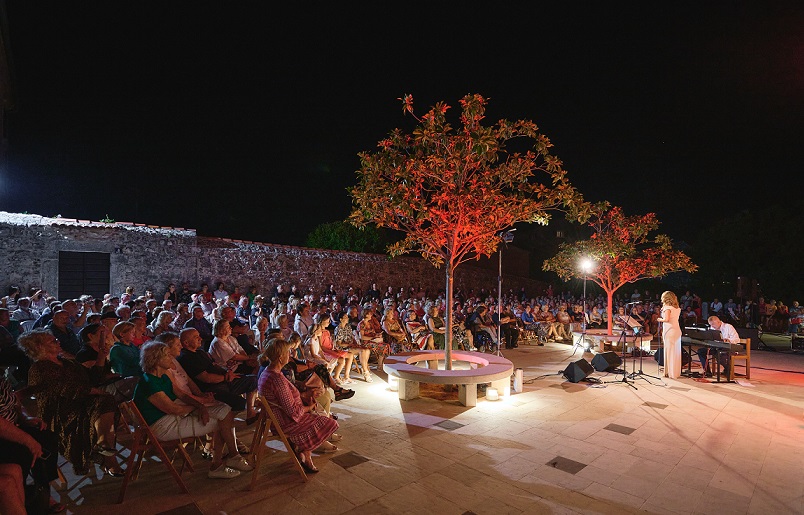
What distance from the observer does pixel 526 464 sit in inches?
163

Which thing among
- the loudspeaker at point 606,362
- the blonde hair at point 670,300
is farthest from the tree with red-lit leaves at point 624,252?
the loudspeaker at point 606,362

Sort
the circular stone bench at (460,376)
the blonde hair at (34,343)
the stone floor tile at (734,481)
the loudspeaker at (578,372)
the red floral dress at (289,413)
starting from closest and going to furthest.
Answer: the blonde hair at (34,343), the stone floor tile at (734,481), the red floral dress at (289,413), the circular stone bench at (460,376), the loudspeaker at (578,372)

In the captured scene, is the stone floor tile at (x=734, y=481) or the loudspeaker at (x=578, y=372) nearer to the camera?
the stone floor tile at (x=734, y=481)

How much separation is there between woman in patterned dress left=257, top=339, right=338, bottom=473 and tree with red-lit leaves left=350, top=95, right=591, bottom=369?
306 centimetres

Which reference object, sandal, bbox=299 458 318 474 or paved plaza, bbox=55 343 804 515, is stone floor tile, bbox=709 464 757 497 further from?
sandal, bbox=299 458 318 474

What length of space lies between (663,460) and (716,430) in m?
1.53

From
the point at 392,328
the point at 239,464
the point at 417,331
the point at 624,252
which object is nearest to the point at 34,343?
the point at 239,464

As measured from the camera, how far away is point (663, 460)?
4.31 metres

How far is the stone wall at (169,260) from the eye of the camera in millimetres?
10352

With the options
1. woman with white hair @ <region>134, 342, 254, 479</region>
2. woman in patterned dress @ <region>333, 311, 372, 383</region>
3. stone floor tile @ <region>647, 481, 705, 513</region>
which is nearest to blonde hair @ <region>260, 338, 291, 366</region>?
woman with white hair @ <region>134, 342, 254, 479</region>

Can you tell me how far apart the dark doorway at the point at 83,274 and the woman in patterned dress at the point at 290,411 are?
10096 mm

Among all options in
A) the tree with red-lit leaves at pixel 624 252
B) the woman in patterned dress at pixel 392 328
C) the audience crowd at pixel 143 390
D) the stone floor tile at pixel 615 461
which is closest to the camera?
the audience crowd at pixel 143 390

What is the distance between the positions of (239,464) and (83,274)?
10.0 m

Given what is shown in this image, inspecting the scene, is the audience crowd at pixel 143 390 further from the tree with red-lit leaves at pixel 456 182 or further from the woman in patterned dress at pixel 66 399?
the tree with red-lit leaves at pixel 456 182
